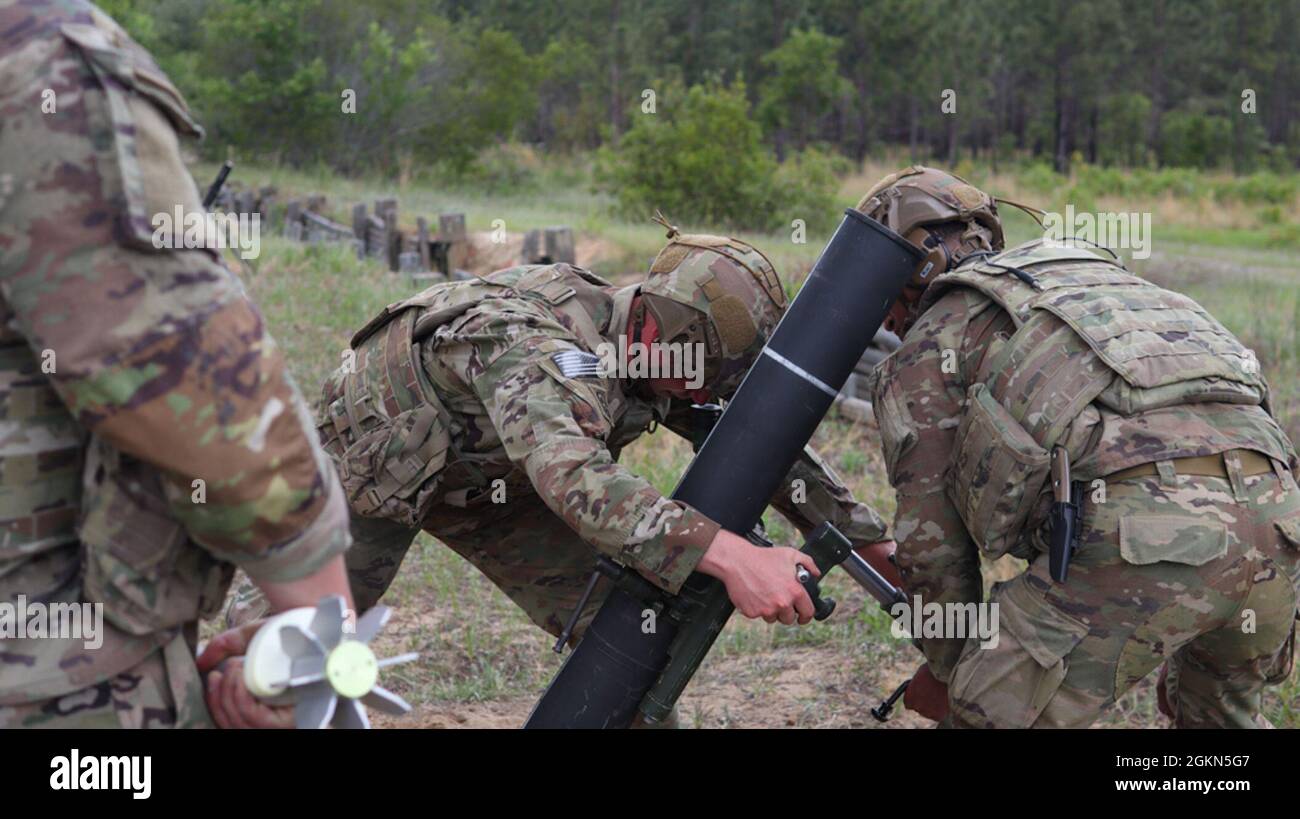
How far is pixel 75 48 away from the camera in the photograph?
1.59 meters

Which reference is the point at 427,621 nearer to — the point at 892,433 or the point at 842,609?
the point at 842,609

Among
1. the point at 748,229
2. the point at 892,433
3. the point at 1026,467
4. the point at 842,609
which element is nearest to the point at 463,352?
the point at 892,433

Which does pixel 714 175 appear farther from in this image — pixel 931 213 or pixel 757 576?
pixel 757 576

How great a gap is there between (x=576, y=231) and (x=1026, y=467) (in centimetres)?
1162

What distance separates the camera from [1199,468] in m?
3.07

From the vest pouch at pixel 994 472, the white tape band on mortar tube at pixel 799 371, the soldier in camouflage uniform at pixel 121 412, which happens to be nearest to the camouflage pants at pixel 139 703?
the soldier in camouflage uniform at pixel 121 412

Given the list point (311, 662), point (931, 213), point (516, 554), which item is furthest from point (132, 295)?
point (516, 554)

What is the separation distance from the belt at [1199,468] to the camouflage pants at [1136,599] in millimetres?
17

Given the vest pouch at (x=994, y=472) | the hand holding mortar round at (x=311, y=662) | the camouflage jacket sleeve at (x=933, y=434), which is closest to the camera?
the hand holding mortar round at (x=311, y=662)

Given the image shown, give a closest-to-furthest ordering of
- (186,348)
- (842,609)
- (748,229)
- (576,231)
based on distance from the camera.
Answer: (186,348), (842,609), (576,231), (748,229)

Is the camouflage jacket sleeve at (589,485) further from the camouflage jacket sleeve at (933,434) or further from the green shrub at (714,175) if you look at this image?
the green shrub at (714,175)

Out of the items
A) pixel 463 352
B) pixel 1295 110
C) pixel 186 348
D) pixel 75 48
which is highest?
pixel 1295 110

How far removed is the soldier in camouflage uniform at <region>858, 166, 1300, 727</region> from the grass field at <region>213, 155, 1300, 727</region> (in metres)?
1.49

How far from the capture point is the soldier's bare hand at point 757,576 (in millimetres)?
2990
